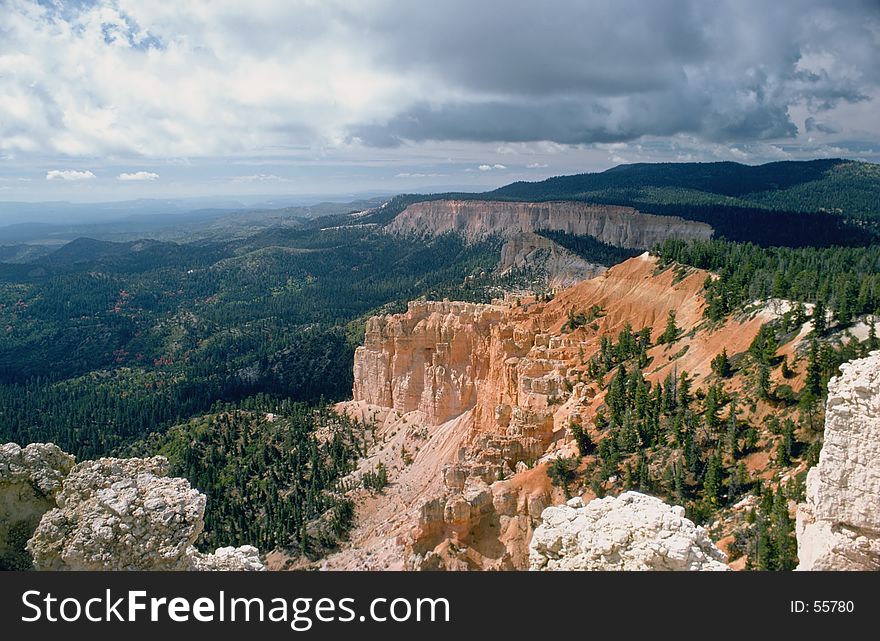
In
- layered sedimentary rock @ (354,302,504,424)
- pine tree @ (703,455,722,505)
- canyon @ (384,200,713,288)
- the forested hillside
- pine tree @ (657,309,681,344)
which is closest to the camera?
pine tree @ (703,455,722,505)

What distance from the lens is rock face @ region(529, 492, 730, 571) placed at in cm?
1229

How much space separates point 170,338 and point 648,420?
139 m

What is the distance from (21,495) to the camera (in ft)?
44.2

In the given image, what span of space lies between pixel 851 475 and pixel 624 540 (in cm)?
525

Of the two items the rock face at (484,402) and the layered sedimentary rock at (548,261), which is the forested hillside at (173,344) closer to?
the layered sedimentary rock at (548,261)

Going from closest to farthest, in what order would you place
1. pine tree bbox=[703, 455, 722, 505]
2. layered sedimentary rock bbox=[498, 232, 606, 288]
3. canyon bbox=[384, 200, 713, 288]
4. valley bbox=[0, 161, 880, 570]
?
pine tree bbox=[703, 455, 722, 505]
valley bbox=[0, 161, 880, 570]
layered sedimentary rock bbox=[498, 232, 606, 288]
canyon bbox=[384, 200, 713, 288]

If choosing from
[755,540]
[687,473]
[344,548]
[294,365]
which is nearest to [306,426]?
[344,548]

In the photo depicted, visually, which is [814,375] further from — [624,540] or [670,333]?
[624,540]

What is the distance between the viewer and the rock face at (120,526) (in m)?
12.1

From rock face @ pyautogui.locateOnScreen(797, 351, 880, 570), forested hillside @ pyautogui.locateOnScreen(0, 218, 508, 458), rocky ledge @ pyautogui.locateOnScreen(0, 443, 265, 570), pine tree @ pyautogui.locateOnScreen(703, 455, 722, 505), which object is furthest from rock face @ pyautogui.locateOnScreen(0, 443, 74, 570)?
forested hillside @ pyautogui.locateOnScreen(0, 218, 508, 458)

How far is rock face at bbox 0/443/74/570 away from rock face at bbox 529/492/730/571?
38.1 feet

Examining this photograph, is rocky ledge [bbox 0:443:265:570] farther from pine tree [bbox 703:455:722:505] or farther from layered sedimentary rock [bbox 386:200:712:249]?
layered sedimentary rock [bbox 386:200:712:249]

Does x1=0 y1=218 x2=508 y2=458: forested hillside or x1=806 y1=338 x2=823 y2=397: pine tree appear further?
x1=0 y1=218 x2=508 y2=458: forested hillside

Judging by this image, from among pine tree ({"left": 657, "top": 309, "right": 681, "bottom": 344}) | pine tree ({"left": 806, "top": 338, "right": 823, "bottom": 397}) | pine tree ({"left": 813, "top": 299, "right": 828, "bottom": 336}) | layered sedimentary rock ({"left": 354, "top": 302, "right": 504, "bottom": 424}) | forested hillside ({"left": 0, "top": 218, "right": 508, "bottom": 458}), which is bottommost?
forested hillside ({"left": 0, "top": 218, "right": 508, "bottom": 458})
